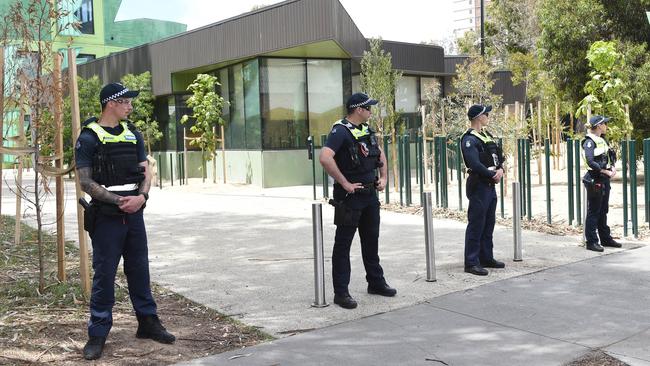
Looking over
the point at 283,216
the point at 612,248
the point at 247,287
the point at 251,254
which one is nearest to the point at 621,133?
the point at 612,248

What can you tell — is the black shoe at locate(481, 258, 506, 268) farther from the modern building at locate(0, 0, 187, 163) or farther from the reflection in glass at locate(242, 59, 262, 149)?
the modern building at locate(0, 0, 187, 163)

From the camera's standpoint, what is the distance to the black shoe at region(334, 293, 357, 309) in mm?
5887

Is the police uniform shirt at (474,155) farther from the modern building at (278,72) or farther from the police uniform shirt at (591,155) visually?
the modern building at (278,72)

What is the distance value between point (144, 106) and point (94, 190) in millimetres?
21011

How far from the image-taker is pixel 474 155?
23.3ft

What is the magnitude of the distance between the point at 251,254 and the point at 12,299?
3.20m

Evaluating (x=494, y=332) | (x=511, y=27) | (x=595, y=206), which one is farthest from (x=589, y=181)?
(x=511, y=27)

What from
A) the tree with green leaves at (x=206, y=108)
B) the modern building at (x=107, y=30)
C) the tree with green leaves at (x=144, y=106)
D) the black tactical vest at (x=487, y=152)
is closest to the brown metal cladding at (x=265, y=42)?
the tree with green leaves at (x=144, y=106)

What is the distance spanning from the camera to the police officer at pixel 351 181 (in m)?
5.91

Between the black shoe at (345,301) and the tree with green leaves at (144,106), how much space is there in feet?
63.4

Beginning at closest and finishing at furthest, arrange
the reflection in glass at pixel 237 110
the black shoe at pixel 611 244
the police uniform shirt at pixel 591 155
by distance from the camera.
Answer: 1. the police uniform shirt at pixel 591 155
2. the black shoe at pixel 611 244
3. the reflection in glass at pixel 237 110

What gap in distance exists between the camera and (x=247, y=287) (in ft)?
22.4

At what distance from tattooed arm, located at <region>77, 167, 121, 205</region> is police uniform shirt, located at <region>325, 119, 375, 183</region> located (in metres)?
2.01

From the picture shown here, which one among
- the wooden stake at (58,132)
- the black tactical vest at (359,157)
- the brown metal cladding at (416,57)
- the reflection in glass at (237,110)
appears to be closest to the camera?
the black tactical vest at (359,157)
